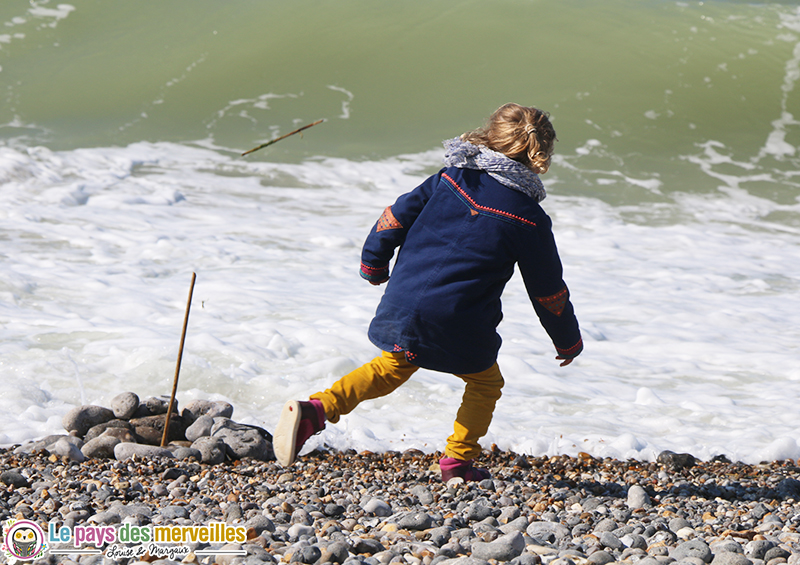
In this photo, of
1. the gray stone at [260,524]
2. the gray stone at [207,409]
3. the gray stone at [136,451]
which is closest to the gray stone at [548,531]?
the gray stone at [260,524]

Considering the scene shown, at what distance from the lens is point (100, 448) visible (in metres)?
2.95

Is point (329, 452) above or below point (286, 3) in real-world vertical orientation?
below

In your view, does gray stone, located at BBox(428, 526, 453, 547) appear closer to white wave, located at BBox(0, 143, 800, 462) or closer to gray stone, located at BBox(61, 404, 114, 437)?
white wave, located at BBox(0, 143, 800, 462)

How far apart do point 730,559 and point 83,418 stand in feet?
8.92

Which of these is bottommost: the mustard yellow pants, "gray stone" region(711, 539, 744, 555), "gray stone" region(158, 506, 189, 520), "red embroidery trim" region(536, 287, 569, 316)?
"gray stone" region(158, 506, 189, 520)

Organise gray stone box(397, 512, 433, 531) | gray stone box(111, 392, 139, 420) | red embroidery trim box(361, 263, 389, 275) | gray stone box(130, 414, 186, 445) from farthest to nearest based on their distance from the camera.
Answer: gray stone box(111, 392, 139, 420) → gray stone box(130, 414, 186, 445) → red embroidery trim box(361, 263, 389, 275) → gray stone box(397, 512, 433, 531)

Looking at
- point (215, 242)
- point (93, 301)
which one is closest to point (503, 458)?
point (93, 301)

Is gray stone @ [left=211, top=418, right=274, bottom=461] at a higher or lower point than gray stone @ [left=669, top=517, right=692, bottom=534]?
lower

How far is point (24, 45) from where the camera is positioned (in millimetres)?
14367

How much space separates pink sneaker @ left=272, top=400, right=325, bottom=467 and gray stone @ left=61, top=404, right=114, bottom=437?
1.25 m

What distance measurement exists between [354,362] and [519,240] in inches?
87.2

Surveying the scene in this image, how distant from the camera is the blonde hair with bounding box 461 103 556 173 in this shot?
2.34 metres

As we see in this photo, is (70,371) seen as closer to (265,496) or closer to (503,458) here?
(265,496)

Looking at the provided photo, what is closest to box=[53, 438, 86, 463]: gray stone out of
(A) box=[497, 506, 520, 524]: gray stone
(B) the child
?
(B) the child
